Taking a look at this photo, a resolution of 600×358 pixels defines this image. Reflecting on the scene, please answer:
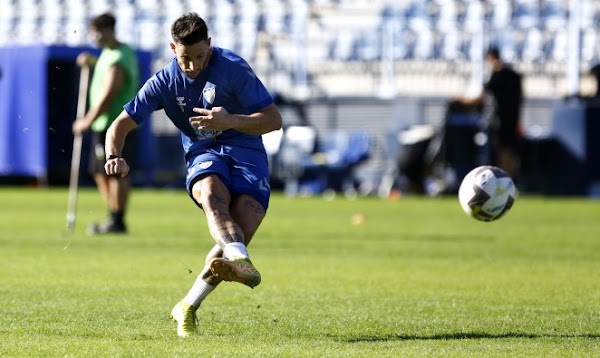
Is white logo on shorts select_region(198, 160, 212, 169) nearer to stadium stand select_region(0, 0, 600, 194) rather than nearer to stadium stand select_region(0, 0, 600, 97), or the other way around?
stadium stand select_region(0, 0, 600, 194)

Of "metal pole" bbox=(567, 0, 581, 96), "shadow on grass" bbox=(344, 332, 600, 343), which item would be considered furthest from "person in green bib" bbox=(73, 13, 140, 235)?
"metal pole" bbox=(567, 0, 581, 96)

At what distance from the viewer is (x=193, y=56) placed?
7035 mm

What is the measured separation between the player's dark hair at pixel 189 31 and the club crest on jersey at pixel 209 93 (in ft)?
0.97

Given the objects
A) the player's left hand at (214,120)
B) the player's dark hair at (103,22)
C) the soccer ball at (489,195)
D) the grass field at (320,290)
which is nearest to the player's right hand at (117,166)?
the player's left hand at (214,120)

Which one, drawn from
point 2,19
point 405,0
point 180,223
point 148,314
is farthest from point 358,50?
point 148,314

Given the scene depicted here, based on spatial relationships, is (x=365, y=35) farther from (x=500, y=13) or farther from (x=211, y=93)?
(x=211, y=93)

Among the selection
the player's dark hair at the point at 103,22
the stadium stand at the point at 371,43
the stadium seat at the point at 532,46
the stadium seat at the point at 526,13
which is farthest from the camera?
the stadium seat at the point at 526,13

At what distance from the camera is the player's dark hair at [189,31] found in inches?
273

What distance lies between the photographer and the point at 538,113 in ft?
86.7

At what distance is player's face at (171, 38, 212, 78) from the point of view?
700 centimetres

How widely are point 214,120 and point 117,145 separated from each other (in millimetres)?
783

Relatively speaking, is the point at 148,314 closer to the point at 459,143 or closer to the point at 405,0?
the point at 459,143

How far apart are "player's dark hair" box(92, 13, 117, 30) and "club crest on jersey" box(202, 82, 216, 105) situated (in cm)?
704

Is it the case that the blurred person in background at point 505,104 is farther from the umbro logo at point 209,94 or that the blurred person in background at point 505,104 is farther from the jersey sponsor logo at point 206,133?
the umbro logo at point 209,94
